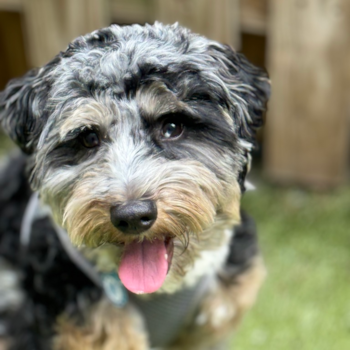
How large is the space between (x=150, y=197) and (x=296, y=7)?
2675 mm

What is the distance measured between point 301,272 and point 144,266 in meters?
2.20

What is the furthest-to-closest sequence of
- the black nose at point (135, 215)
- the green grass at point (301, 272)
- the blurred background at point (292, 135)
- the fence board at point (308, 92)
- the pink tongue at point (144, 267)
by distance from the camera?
the fence board at point (308, 92)
the blurred background at point (292, 135)
the green grass at point (301, 272)
the pink tongue at point (144, 267)
the black nose at point (135, 215)

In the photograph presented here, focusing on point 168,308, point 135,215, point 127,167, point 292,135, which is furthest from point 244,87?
point 292,135

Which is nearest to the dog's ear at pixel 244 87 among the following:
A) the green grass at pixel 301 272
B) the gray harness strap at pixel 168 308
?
the gray harness strap at pixel 168 308

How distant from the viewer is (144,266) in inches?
96.8

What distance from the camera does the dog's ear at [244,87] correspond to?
8.23 ft

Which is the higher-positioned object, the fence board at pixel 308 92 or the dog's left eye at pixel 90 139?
the dog's left eye at pixel 90 139

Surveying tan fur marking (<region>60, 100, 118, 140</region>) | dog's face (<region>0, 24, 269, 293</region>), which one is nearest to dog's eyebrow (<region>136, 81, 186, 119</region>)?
dog's face (<region>0, 24, 269, 293</region>)

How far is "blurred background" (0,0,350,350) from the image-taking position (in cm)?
410

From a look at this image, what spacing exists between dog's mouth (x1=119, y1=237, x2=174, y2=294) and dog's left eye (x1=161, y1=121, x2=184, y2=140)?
0.39m

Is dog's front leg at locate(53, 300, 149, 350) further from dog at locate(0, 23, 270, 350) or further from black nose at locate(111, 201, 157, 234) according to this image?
black nose at locate(111, 201, 157, 234)

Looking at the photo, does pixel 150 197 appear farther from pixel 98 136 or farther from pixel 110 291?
pixel 110 291

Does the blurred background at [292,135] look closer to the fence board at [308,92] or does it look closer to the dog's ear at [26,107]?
the fence board at [308,92]

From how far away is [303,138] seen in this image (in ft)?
16.0
